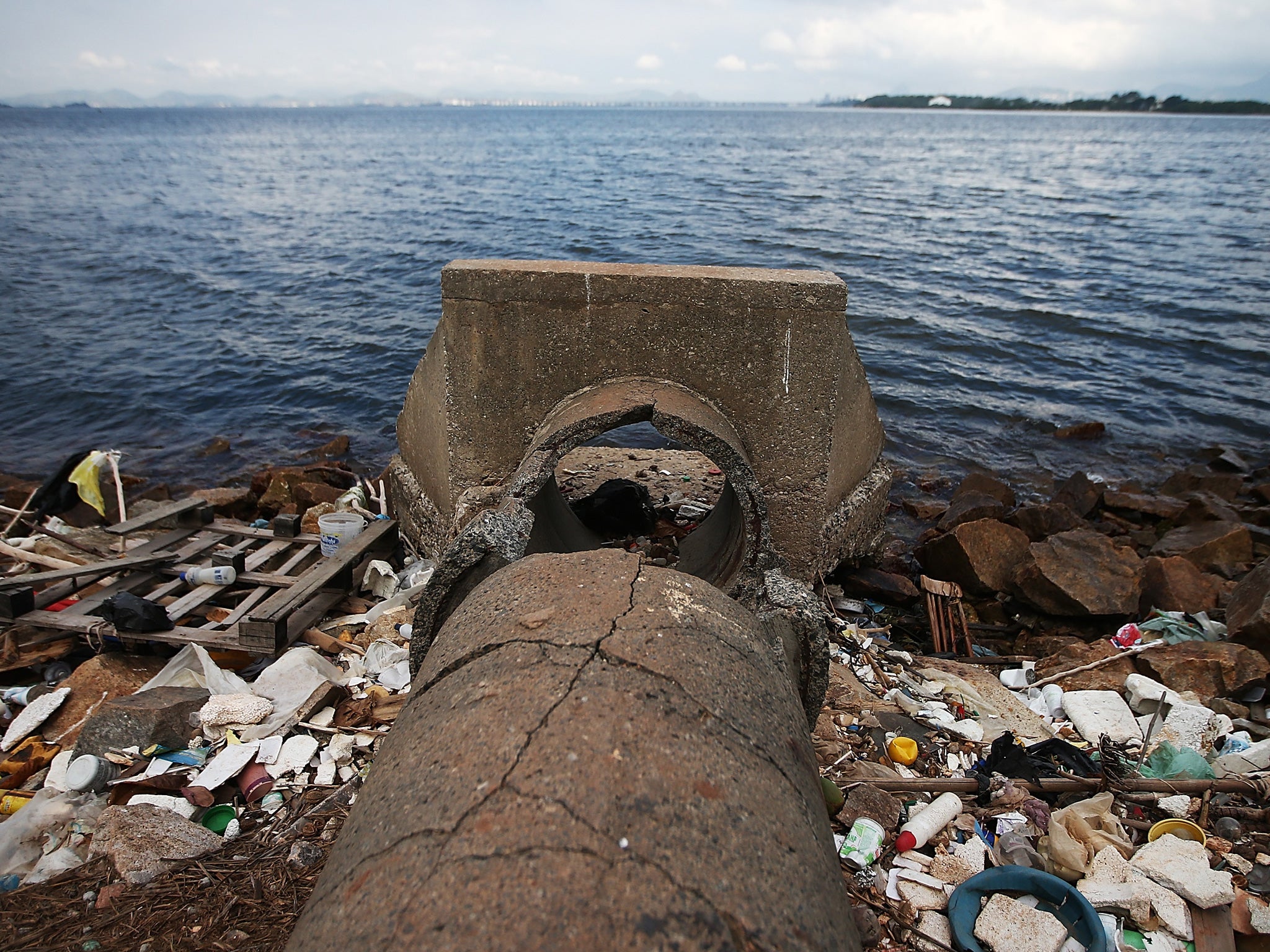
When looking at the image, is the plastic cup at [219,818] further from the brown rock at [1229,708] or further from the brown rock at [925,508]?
the brown rock at [925,508]

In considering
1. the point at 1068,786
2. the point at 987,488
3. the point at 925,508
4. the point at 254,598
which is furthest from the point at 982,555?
the point at 254,598

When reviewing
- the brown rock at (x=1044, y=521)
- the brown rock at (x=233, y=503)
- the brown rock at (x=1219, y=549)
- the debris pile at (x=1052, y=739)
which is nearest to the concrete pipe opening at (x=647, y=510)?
the debris pile at (x=1052, y=739)

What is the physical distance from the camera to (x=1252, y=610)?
4613mm

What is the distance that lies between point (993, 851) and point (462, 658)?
230 centimetres

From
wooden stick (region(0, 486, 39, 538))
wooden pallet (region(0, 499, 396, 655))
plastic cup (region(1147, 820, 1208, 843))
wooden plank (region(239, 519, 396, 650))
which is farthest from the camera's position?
wooden stick (region(0, 486, 39, 538))

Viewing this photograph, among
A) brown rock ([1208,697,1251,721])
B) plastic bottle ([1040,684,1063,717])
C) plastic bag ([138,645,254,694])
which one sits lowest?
plastic bottle ([1040,684,1063,717])

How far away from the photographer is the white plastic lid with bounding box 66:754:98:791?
3.28 metres

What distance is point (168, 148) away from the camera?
57.3m

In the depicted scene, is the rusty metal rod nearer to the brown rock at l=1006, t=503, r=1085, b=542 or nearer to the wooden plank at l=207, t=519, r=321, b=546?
the brown rock at l=1006, t=503, r=1085, b=542

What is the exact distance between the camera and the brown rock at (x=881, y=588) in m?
5.54

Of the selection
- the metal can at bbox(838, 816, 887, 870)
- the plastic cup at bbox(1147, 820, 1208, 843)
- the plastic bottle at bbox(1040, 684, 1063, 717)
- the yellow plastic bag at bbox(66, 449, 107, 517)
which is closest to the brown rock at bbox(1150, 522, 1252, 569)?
the plastic bottle at bbox(1040, 684, 1063, 717)

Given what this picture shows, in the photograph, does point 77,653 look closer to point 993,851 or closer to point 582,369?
point 582,369

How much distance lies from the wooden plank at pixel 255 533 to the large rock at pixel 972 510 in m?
5.11

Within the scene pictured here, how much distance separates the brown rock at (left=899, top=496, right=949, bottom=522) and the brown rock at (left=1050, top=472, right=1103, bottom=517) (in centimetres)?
106
